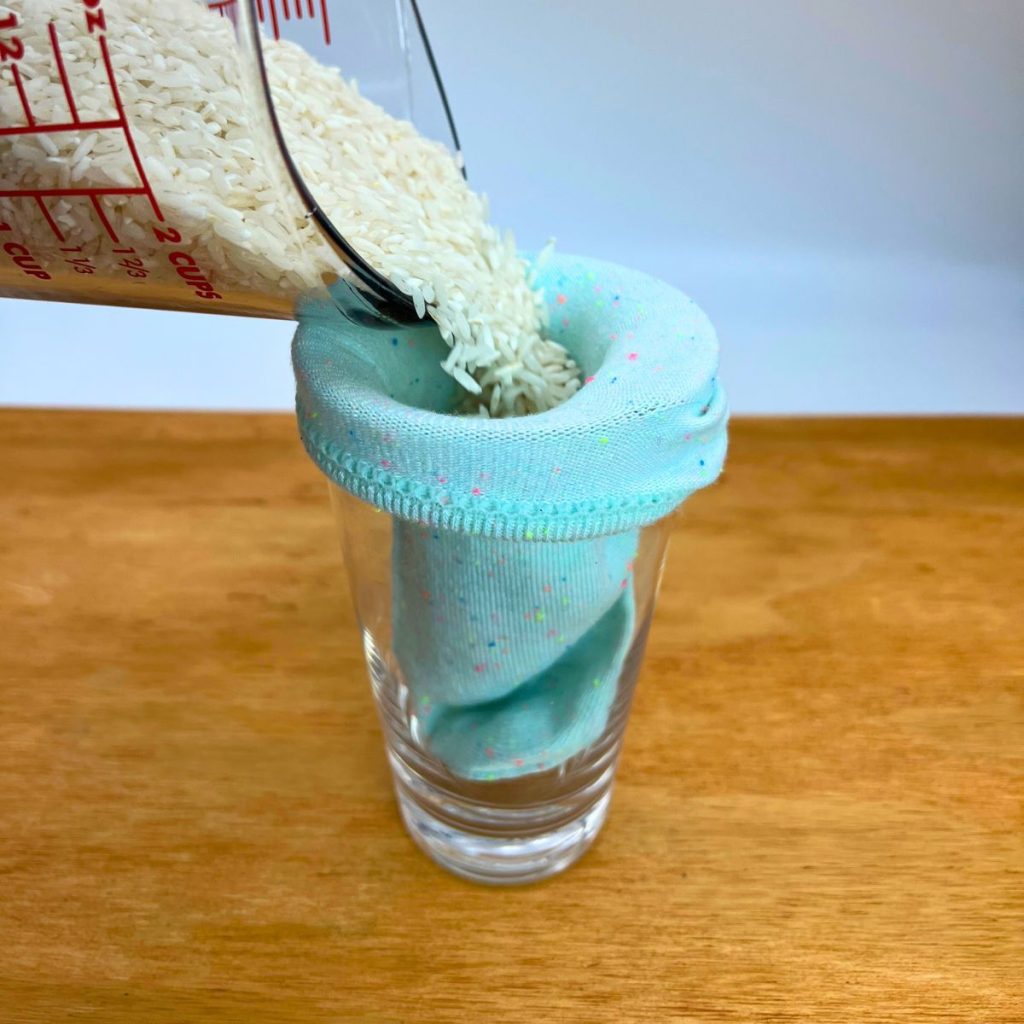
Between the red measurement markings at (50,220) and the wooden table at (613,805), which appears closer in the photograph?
the red measurement markings at (50,220)

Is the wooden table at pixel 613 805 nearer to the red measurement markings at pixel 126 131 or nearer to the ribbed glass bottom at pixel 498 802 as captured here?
the ribbed glass bottom at pixel 498 802

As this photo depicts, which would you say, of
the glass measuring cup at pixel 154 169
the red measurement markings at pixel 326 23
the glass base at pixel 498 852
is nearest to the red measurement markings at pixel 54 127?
the glass measuring cup at pixel 154 169

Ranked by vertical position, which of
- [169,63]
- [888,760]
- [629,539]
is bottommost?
[888,760]

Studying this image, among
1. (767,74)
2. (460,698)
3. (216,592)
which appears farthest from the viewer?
(767,74)

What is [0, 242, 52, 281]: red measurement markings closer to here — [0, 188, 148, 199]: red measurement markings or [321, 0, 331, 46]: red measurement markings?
[0, 188, 148, 199]: red measurement markings

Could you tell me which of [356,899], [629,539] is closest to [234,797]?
[356,899]

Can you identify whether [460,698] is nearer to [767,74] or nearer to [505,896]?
[505,896]
